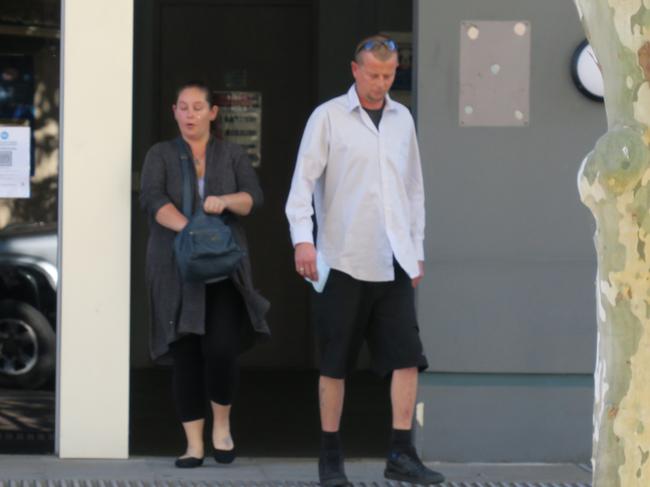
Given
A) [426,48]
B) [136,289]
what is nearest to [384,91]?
[426,48]

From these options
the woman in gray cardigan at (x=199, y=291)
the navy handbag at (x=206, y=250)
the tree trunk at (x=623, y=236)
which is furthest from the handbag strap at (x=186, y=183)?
the tree trunk at (x=623, y=236)

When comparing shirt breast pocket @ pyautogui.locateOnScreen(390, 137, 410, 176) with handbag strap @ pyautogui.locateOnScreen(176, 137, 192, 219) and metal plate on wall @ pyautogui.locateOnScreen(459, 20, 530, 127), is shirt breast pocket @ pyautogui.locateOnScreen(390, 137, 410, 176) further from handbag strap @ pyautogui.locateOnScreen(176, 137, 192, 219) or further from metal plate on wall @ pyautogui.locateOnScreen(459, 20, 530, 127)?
handbag strap @ pyautogui.locateOnScreen(176, 137, 192, 219)

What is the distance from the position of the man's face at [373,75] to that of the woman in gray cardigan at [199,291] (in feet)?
2.56

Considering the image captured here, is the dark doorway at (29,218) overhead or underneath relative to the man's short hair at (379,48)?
underneath

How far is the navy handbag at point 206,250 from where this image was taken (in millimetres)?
6543

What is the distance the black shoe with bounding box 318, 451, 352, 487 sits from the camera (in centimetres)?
650

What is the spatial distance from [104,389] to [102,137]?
1.14 meters

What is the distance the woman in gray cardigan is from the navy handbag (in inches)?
3.8

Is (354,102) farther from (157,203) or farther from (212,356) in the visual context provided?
(212,356)


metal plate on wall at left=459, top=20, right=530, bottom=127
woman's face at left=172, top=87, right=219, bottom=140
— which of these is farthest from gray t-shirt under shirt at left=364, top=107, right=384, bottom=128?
woman's face at left=172, top=87, right=219, bottom=140

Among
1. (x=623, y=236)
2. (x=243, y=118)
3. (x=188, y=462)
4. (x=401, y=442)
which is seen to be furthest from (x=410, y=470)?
(x=243, y=118)

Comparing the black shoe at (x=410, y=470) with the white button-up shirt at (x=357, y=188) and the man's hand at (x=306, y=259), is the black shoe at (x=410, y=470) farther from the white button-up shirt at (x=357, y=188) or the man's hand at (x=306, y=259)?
the man's hand at (x=306, y=259)

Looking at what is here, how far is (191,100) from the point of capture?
6.92 m

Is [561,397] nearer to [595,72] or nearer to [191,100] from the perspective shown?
[595,72]
